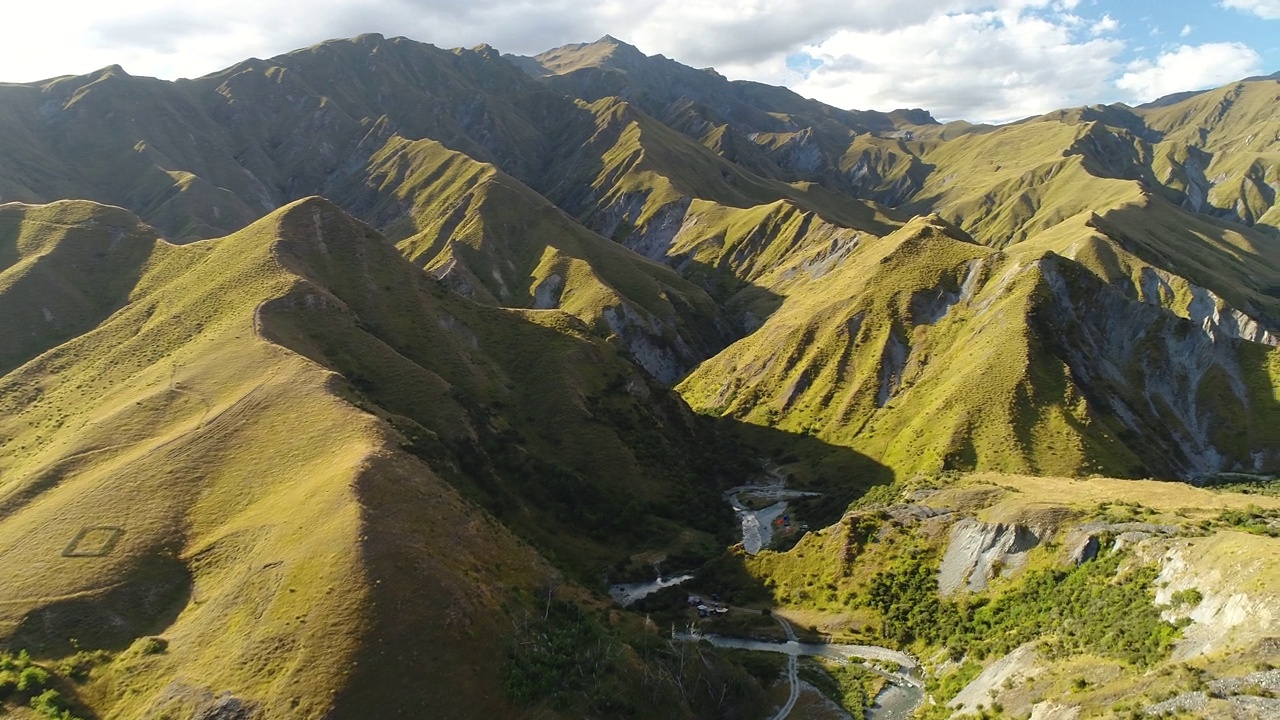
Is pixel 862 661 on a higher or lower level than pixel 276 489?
lower

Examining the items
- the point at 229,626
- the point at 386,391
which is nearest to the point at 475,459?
the point at 386,391

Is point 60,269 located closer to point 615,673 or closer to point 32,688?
point 32,688

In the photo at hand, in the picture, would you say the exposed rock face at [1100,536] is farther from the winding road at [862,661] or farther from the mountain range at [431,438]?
the mountain range at [431,438]

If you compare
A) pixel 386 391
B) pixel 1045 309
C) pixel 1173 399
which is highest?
pixel 1045 309

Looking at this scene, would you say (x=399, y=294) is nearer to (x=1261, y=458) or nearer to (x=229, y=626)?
(x=229, y=626)

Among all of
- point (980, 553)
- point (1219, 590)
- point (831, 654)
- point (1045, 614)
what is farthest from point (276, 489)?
point (1219, 590)

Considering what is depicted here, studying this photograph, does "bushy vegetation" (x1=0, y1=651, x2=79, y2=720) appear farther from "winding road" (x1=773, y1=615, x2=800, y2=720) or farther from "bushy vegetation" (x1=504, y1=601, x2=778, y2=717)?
"winding road" (x1=773, y1=615, x2=800, y2=720)
